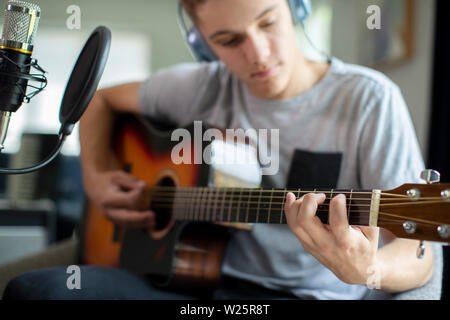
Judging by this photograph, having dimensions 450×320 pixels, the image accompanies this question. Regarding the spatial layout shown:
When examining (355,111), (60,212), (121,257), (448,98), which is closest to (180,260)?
(121,257)

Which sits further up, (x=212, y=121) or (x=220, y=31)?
(x=220, y=31)

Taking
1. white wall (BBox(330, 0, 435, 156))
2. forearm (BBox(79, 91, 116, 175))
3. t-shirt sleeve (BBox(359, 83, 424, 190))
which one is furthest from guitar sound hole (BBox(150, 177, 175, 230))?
white wall (BBox(330, 0, 435, 156))

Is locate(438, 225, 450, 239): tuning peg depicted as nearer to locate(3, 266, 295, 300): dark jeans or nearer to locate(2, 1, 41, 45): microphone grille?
locate(3, 266, 295, 300): dark jeans

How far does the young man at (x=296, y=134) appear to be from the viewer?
743mm

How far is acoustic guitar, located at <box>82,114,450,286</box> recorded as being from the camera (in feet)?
1.74

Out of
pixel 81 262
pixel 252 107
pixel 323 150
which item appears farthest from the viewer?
pixel 81 262

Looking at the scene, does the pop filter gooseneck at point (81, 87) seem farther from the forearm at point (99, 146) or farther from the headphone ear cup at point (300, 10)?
the forearm at point (99, 146)

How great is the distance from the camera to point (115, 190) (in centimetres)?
107

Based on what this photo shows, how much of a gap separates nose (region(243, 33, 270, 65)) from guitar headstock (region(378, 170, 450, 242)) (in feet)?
1.24

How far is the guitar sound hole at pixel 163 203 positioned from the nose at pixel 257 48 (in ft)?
1.04

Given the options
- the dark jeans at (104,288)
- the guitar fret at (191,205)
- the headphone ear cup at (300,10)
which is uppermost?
the headphone ear cup at (300,10)

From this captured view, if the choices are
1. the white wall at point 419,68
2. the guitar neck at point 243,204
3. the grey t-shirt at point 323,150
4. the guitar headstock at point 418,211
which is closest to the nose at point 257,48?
the grey t-shirt at point 323,150

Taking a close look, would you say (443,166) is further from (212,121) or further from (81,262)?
(81,262)
